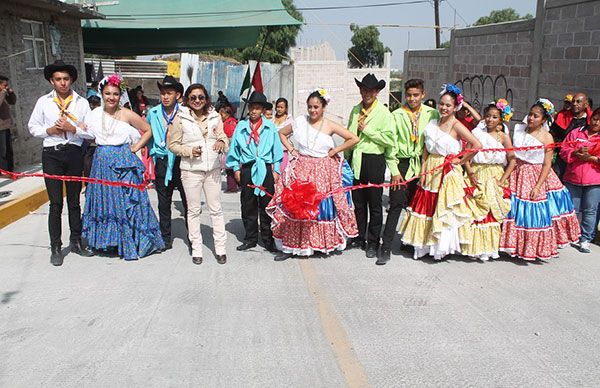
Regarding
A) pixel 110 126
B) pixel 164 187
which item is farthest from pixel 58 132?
pixel 164 187

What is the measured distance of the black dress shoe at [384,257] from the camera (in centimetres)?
547

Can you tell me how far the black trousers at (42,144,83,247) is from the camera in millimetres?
5203

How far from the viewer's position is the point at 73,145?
529cm

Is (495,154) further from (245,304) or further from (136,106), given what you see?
(136,106)

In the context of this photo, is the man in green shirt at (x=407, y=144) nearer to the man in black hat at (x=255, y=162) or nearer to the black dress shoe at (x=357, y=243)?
the black dress shoe at (x=357, y=243)

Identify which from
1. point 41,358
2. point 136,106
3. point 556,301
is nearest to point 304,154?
point 556,301

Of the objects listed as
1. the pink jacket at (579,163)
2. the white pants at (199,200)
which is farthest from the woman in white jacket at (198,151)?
the pink jacket at (579,163)

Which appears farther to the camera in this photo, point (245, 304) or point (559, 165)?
point (559, 165)

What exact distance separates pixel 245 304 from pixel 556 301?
2.72 metres

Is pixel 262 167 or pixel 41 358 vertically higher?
pixel 262 167

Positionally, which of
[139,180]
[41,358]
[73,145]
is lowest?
[41,358]

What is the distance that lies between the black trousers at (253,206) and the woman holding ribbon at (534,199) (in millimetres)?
2545

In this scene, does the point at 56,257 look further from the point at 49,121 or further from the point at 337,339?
the point at 337,339

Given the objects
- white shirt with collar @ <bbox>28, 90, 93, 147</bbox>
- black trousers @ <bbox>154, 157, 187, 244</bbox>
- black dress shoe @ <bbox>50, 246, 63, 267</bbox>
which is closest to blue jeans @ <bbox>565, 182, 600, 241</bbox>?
black trousers @ <bbox>154, 157, 187, 244</bbox>
